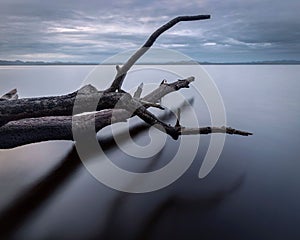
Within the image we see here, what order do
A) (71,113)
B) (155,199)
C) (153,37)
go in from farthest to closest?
(153,37), (155,199), (71,113)

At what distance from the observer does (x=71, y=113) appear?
1646 mm

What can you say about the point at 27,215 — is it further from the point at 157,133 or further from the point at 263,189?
the point at 157,133

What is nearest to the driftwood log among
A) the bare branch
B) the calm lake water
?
the bare branch

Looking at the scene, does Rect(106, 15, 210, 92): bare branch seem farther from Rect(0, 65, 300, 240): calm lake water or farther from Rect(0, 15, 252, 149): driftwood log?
Rect(0, 65, 300, 240): calm lake water

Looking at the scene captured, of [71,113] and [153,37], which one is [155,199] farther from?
[153,37]

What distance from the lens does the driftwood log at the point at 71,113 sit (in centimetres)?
154

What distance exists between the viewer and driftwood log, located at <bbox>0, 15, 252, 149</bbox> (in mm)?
1538

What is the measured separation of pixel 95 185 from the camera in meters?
2.12

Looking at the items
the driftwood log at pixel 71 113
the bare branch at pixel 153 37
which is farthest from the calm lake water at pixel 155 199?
the bare branch at pixel 153 37

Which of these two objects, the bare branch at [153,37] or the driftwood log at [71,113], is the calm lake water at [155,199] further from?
the bare branch at [153,37]

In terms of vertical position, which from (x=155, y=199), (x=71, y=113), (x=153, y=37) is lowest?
(x=155, y=199)

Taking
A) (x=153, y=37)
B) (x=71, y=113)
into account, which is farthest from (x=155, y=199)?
(x=153, y=37)

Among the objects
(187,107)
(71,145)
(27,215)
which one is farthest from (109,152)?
(187,107)

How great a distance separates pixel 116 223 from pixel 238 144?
1977 millimetres
